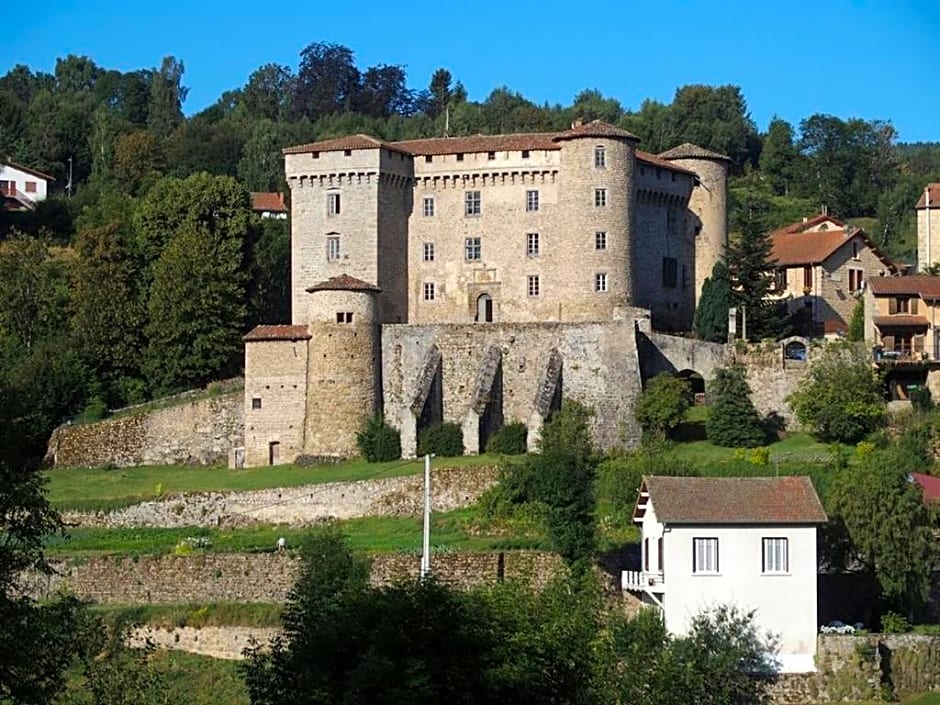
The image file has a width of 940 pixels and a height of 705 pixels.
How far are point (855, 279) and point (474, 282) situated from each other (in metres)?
16.0

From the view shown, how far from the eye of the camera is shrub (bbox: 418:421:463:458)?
62625 mm

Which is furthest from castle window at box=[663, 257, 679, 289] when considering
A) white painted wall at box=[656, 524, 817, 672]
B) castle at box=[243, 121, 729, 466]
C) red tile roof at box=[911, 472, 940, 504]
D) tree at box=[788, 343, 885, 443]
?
white painted wall at box=[656, 524, 817, 672]

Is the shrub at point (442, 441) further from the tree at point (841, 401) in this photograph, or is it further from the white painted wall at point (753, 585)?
the white painted wall at point (753, 585)

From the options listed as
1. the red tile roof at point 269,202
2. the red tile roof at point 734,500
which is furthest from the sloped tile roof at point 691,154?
the red tile roof at point 269,202

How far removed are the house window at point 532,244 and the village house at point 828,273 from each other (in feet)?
32.8

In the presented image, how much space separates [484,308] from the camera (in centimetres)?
7088

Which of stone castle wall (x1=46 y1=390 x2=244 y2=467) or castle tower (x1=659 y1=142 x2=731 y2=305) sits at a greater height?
castle tower (x1=659 y1=142 x2=731 y2=305)

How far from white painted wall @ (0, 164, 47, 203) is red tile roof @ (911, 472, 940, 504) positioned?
67502 millimetres

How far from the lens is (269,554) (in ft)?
172

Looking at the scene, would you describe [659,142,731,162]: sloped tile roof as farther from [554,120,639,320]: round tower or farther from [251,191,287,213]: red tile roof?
[251,191,287,213]: red tile roof

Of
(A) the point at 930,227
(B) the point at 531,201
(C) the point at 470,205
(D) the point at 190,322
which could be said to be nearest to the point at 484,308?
(C) the point at 470,205

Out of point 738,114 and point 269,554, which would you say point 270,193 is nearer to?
point 738,114

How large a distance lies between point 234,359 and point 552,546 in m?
24.1

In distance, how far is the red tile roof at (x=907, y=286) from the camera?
66875 mm
